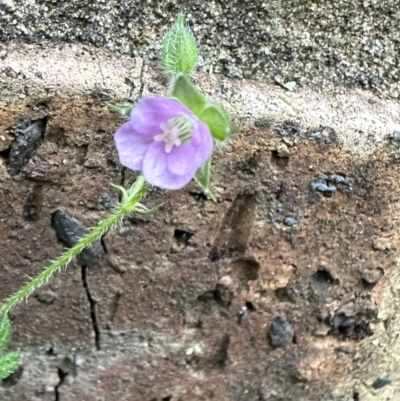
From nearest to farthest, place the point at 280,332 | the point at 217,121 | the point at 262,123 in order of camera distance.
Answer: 1. the point at 217,121
2. the point at 262,123
3. the point at 280,332

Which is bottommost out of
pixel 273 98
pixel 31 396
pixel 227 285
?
pixel 31 396

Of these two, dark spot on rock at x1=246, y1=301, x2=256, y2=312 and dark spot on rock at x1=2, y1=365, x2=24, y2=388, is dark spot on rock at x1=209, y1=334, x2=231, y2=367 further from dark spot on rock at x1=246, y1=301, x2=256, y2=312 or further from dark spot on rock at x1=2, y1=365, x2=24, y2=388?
dark spot on rock at x1=2, y1=365, x2=24, y2=388

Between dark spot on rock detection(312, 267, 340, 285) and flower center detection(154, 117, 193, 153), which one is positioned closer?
flower center detection(154, 117, 193, 153)

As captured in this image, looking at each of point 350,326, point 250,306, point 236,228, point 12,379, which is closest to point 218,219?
point 236,228

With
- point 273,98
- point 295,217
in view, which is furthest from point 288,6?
point 295,217

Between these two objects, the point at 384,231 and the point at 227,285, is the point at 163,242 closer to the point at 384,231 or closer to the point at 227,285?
the point at 227,285

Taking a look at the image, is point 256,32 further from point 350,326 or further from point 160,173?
point 350,326

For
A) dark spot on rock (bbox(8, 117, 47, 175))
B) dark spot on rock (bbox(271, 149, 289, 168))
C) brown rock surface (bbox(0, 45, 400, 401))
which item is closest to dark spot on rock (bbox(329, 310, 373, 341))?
brown rock surface (bbox(0, 45, 400, 401))
